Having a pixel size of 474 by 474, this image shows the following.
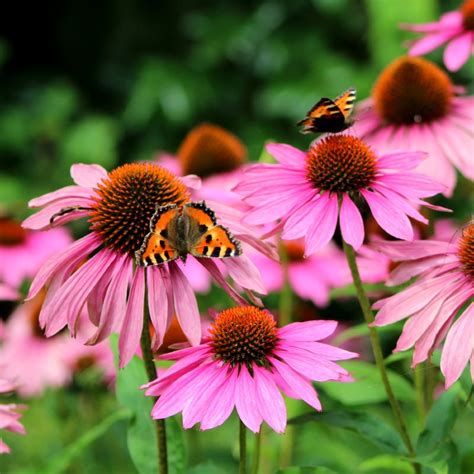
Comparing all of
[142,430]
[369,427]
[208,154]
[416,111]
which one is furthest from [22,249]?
[369,427]

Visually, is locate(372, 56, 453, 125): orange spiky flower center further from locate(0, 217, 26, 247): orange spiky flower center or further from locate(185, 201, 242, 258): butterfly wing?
locate(0, 217, 26, 247): orange spiky flower center

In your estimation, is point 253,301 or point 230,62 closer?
point 253,301

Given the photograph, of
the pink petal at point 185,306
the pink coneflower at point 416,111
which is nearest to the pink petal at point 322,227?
the pink petal at point 185,306

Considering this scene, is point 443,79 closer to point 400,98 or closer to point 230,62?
point 400,98

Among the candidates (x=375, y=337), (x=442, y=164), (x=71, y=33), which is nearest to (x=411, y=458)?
(x=375, y=337)

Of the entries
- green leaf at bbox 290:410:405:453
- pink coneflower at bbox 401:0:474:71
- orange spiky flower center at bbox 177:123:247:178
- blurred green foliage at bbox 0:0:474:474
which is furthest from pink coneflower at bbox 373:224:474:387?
blurred green foliage at bbox 0:0:474:474

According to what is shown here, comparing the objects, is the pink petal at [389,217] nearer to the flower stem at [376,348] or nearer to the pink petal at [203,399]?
the flower stem at [376,348]
